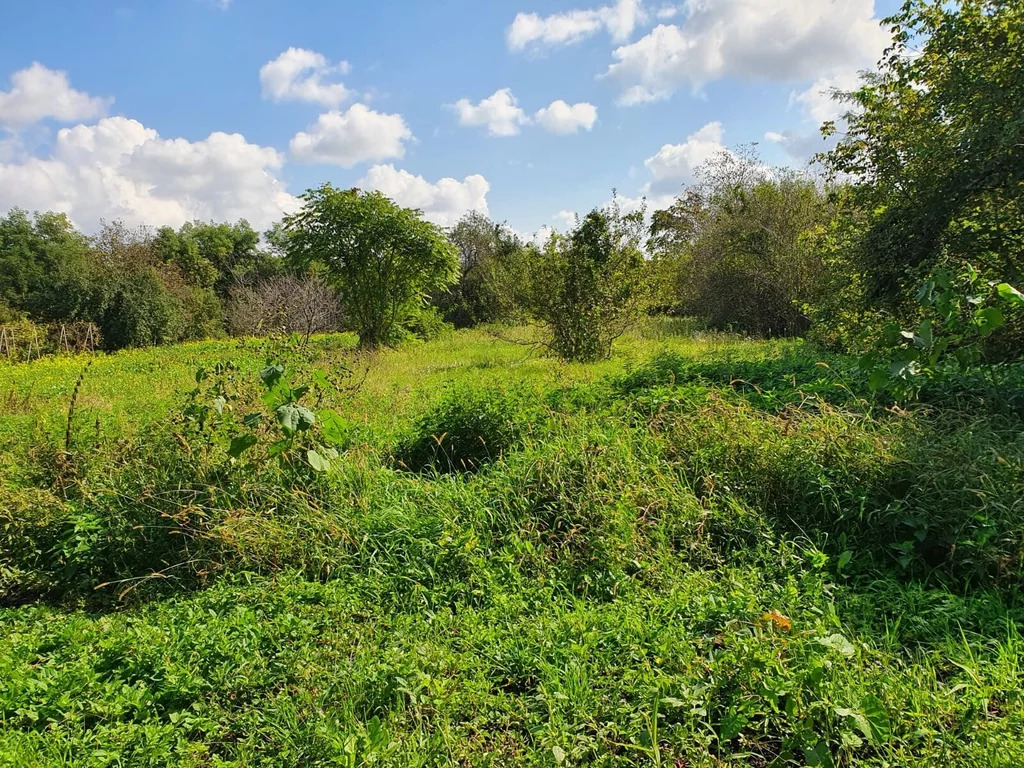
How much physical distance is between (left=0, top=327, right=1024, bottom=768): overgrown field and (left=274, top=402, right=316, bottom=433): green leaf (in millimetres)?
24

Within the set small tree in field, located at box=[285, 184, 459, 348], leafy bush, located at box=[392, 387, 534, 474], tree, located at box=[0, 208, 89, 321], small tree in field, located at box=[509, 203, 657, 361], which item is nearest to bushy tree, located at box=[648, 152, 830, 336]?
small tree in field, located at box=[509, 203, 657, 361]

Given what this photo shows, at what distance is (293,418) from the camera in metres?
3.42

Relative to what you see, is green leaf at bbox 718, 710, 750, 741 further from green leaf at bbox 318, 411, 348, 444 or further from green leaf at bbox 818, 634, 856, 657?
green leaf at bbox 318, 411, 348, 444

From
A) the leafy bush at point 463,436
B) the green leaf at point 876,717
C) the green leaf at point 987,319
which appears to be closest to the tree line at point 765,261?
the green leaf at point 987,319

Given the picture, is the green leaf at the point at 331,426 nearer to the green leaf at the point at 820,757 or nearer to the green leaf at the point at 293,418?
the green leaf at the point at 293,418

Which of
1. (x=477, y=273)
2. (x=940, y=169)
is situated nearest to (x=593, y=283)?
(x=940, y=169)

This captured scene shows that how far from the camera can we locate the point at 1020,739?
5.59 feet

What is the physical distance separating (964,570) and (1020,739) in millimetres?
1313

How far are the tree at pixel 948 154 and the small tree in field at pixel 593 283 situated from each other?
404cm

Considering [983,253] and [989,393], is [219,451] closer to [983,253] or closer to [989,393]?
[989,393]

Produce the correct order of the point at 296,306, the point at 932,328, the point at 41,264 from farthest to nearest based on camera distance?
the point at 41,264
the point at 296,306
the point at 932,328

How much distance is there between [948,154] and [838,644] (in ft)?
23.8

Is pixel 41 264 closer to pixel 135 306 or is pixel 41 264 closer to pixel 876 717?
pixel 135 306

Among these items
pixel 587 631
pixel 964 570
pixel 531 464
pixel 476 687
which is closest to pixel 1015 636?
pixel 964 570
